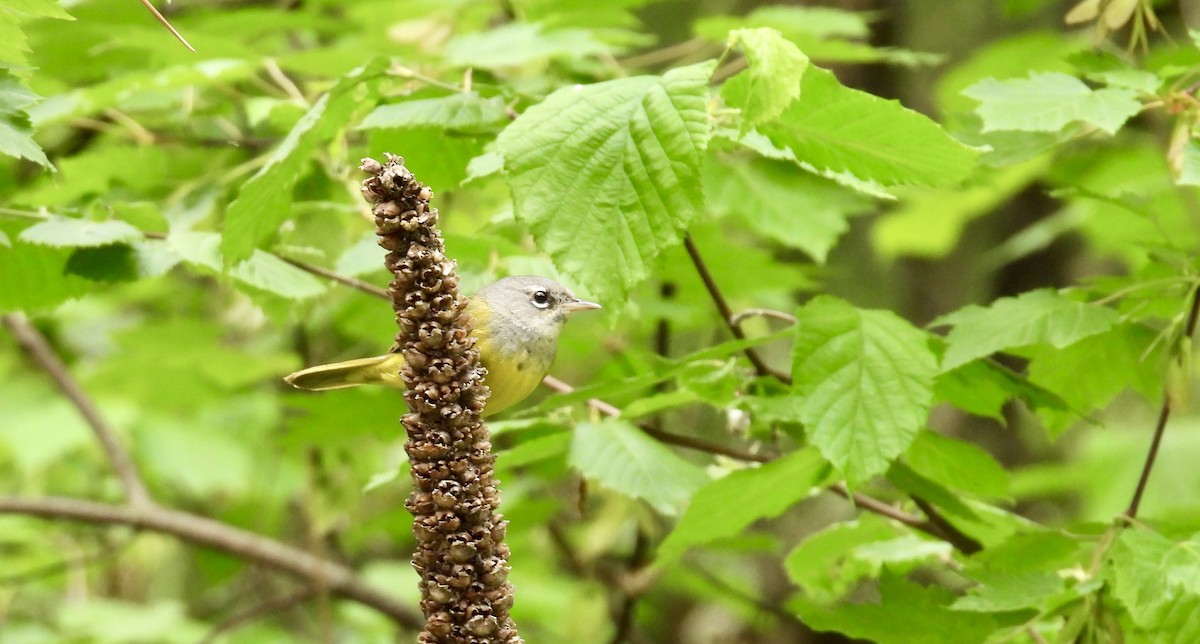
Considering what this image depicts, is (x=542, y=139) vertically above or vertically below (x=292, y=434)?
above

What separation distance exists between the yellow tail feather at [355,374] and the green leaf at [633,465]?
36 cm

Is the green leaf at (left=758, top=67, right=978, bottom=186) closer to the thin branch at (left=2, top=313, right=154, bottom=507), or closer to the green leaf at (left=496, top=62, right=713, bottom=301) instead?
the green leaf at (left=496, top=62, right=713, bottom=301)

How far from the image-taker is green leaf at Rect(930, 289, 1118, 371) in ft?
6.72

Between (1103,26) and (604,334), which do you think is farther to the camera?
(604,334)

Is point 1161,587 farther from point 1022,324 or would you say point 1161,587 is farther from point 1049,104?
point 1049,104

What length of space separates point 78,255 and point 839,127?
1352 mm

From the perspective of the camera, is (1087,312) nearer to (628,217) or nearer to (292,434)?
(628,217)

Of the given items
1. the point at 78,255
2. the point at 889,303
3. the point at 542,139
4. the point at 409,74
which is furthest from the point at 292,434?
the point at 889,303

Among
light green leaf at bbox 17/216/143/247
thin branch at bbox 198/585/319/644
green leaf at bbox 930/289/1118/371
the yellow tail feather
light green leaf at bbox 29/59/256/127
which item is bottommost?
thin branch at bbox 198/585/319/644

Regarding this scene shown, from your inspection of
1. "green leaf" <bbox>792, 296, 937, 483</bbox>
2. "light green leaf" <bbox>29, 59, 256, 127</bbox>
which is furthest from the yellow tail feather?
"light green leaf" <bbox>29, 59, 256, 127</bbox>

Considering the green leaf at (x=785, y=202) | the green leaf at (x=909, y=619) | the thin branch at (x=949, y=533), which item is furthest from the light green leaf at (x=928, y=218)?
the green leaf at (x=909, y=619)

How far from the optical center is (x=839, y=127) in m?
1.93

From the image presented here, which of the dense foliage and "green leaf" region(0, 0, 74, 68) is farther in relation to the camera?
the dense foliage

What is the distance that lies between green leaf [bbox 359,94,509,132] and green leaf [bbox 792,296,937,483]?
2.10 feet
